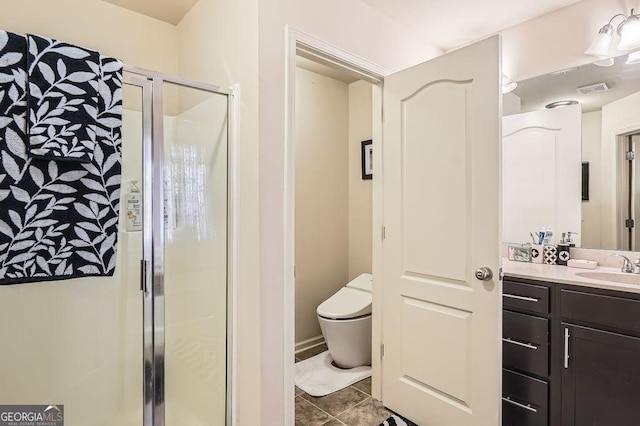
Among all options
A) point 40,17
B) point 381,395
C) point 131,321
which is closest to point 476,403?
point 381,395

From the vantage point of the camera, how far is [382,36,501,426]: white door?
1662 millimetres

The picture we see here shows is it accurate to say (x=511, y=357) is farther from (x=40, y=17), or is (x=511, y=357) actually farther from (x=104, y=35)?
(x=40, y=17)

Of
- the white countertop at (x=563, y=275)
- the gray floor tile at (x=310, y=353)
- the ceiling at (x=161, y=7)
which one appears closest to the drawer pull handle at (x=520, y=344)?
the white countertop at (x=563, y=275)

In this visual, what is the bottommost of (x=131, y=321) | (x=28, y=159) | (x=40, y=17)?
(x=131, y=321)

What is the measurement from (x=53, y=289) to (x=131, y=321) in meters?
0.42

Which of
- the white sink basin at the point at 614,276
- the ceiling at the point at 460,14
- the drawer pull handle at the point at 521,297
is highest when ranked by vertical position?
the ceiling at the point at 460,14

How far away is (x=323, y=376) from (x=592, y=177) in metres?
2.23

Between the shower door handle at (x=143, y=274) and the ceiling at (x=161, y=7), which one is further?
the ceiling at (x=161, y=7)

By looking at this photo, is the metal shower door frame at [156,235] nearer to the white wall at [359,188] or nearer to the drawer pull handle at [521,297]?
the drawer pull handle at [521,297]

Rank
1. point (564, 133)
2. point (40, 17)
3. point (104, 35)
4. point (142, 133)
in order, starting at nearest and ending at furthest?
1. point (142, 133)
2. point (40, 17)
3. point (104, 35)
4. point (564, 133)

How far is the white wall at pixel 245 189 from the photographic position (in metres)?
1.59

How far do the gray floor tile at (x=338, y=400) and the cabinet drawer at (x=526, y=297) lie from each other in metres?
1.13

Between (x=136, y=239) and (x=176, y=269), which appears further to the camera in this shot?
(x=176, y=269)

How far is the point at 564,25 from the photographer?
2090 millimetres
